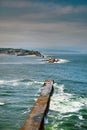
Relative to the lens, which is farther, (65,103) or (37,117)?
(65,103)

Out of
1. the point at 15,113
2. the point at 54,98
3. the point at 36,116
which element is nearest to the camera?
the point at 36,116

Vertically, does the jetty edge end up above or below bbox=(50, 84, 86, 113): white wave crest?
above

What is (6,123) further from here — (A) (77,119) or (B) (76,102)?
(B) (76,102)

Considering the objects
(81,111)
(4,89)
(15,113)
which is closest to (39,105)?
(15,113)

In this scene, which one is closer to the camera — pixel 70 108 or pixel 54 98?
pixel 70 108

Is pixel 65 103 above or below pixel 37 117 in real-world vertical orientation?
below

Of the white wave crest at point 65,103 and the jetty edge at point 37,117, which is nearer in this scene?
the jetty edge at point 37,117

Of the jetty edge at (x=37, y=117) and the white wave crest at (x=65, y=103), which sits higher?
the jetty edge at (x=37, y=117)

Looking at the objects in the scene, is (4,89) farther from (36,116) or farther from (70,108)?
(36,116)

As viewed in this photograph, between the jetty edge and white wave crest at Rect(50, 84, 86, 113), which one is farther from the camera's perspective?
white wave crest at Rect(50, 84, 86, 113)

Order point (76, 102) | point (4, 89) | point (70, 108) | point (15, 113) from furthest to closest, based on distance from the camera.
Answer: point (4, 89)
point (76, 102)
point (70, 108)
point (15, 113)
